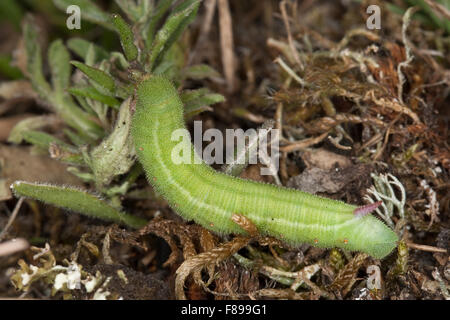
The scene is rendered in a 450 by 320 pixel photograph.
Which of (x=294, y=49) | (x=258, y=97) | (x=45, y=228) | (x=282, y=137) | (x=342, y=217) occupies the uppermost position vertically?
(x=294, y=49)

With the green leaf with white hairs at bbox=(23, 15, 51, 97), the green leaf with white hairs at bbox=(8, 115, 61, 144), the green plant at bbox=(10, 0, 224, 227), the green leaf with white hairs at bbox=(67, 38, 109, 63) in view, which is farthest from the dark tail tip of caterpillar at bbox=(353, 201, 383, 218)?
the green leaf with white hairs at bbox=(23, 15, 51, 97)

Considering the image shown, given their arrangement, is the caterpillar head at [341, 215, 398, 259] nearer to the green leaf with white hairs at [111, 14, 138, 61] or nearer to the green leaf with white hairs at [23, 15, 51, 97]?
the green leaf with white hairs at [111, 14, 138, 61]

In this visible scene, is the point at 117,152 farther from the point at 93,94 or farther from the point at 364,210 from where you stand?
the point at 364,210

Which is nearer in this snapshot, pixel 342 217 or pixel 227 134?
pixel 342 217

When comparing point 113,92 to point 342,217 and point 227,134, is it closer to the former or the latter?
point 227,134

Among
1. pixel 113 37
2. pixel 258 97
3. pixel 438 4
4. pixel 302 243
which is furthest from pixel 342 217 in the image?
pixel 113 37

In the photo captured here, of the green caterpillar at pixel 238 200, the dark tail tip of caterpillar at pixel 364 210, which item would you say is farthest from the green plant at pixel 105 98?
the dark tail tip of caterpillar at pixel 364 210
